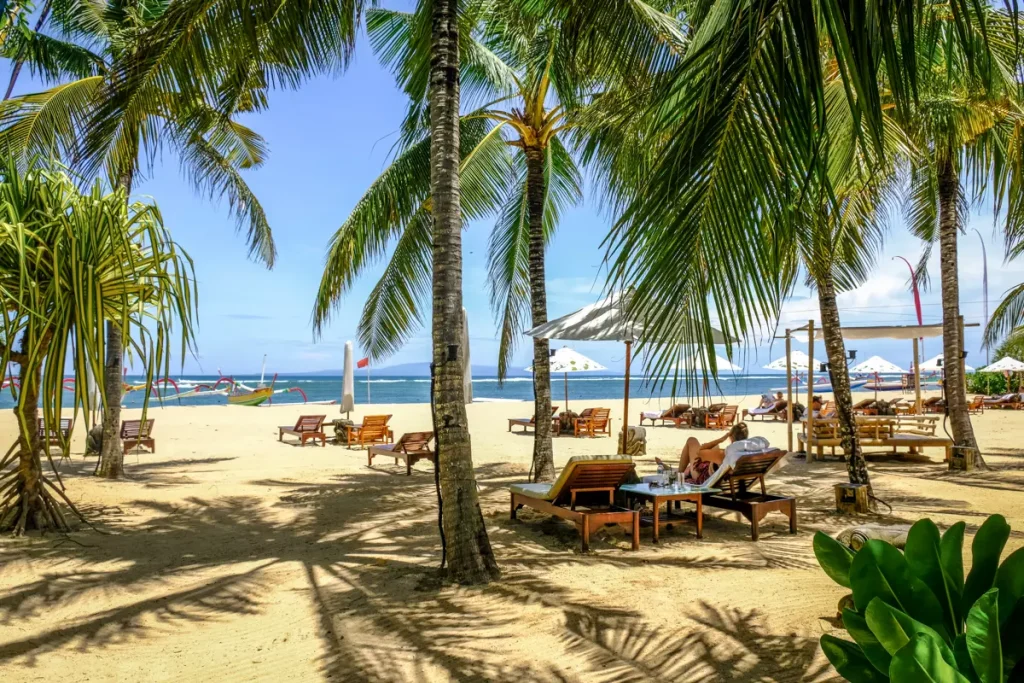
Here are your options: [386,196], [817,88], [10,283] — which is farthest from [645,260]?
[386,196]

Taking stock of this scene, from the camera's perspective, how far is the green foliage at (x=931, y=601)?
4.83 feet

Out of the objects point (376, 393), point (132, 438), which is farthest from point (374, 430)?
point (376, 393)

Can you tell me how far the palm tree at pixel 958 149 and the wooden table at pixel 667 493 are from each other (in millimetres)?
3778

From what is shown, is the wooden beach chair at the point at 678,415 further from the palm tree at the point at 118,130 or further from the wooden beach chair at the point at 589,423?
the palm tree at the point at 118,130

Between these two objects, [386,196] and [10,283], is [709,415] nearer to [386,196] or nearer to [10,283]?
[386,196]

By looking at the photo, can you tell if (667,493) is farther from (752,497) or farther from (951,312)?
(951,312)

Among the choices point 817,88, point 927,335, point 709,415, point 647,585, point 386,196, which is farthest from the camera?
point 709,415

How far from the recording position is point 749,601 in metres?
4.59

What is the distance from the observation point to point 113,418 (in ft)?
33.8

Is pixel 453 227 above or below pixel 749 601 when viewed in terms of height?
above

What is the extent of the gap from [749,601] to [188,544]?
4743 mm

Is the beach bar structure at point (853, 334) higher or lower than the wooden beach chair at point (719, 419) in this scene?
higher

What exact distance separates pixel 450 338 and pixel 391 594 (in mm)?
1837

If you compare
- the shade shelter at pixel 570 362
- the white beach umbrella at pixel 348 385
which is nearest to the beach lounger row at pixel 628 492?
the shade shelter at pixel 570 362
